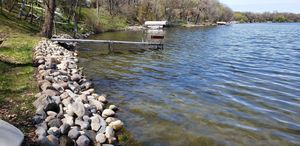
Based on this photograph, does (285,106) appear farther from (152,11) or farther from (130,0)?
(130,0)

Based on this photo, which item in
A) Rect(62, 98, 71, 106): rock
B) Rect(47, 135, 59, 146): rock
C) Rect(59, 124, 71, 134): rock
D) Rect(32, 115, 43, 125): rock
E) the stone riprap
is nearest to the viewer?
Rect(47, 135, 59, 146): rock

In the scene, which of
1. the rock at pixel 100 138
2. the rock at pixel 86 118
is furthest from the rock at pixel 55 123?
the rock at pixel 100 138

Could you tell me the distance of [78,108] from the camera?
10805 mm

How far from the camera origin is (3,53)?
17656 mm

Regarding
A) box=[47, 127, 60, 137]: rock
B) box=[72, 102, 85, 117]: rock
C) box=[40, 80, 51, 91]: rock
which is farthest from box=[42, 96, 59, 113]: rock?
box=[40, 80, 51, 91]: rock

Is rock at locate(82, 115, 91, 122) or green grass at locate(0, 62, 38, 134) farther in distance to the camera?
rock at locate(82, 115, 91, 122)

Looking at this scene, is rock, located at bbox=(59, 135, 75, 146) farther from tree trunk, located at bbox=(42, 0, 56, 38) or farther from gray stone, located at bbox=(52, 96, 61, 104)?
tree trunk, located at bbox=(42, 0, 56, 38)

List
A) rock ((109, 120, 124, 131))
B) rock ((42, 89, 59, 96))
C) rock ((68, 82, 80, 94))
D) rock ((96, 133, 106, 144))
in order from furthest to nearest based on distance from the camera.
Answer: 1. rock ((68, 82, 80, 94))
2. rock ((42, 89, 59, 96))
3. rock ((109, 120, 124, 131))
4. rock ((96, 133, 106, 144))

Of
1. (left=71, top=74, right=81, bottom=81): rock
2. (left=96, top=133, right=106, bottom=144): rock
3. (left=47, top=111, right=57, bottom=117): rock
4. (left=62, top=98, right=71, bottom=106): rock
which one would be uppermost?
(left=71, top=74, right=81, bottom=81): rock

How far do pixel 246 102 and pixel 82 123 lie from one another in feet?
25.4

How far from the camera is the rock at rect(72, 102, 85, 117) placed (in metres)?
10.6

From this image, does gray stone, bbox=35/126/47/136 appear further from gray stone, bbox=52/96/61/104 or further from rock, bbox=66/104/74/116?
gray stone, bbox=52/96/61/104

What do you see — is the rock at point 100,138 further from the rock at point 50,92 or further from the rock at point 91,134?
the rock at point 50,92

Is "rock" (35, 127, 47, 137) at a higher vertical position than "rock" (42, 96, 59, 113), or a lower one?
lower
